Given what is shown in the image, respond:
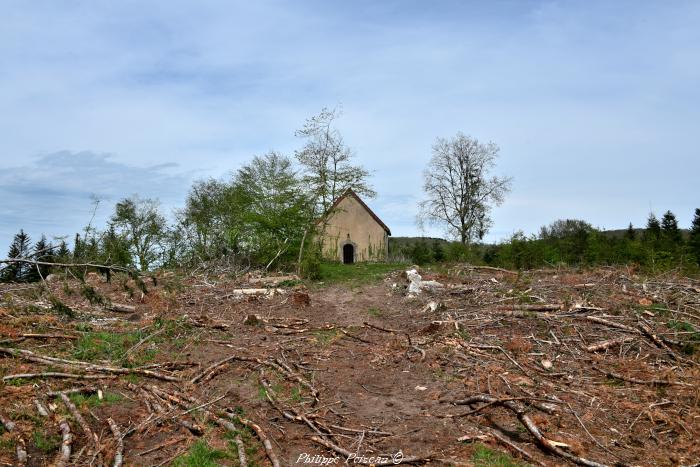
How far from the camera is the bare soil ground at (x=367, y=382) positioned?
4934 mm

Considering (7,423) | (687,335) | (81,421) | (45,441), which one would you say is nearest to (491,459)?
(81,421)

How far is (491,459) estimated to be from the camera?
185 inches

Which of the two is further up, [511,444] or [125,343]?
[125,343]

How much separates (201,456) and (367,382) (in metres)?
2.75

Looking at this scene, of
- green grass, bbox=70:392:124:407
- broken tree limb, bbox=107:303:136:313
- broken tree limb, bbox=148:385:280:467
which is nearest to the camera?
broken tree limb, bbox=148:385:280:467

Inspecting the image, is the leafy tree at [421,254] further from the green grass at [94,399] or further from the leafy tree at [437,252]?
the green grass at [94,399]

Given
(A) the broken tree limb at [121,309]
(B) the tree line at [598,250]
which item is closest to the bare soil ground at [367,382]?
(A) the broken tree limb at [121,309]

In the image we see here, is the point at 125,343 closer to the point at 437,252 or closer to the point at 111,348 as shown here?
the point at 111,348

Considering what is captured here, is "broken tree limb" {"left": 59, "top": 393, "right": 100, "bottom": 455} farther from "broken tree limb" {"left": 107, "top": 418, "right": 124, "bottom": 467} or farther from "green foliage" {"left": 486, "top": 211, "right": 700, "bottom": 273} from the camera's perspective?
"green foliage" {"left": 486, "top": 211, "right": 700, "bottom": 273}

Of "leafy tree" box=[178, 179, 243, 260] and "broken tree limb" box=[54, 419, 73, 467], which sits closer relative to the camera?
"broken tree limb" box=[54, 419, 73, 467]

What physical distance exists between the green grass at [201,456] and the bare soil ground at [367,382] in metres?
0.02

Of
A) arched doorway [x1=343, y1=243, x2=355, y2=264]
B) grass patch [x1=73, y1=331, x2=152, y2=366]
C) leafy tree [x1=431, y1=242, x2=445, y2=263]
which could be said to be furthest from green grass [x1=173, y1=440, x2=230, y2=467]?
arched doorway [x1=343, y1=243, x2=355, y2=264]

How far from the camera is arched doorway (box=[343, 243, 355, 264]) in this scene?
3303 centimetres

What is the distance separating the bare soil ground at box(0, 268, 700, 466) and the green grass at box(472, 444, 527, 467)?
2cm
